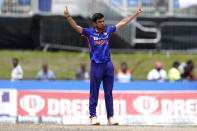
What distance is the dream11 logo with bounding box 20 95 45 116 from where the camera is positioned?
14.1 m

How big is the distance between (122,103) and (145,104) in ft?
2.19

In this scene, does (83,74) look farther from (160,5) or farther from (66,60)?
(160,5)

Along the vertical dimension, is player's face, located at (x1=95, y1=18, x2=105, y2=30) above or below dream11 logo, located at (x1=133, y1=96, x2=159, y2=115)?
above

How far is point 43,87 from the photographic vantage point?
48.1ft

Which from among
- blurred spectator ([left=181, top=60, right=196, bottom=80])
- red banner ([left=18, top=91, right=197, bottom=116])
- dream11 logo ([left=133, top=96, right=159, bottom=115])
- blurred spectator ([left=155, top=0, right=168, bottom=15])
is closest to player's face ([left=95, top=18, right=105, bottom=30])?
red banner ([left=18, top=91, right=197, bottom=116])

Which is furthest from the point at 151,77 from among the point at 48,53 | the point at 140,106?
the point at 48,53

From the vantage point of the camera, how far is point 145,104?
1395 centimetres

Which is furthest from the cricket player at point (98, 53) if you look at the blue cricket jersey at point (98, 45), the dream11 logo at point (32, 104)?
the dream11 logo at point (32, 104)

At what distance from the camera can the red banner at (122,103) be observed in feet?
45.4

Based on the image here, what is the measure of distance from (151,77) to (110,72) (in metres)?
6.31

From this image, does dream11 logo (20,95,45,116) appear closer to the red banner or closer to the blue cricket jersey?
the red banner

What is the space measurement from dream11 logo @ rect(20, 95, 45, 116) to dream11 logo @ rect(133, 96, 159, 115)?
9.00 feet

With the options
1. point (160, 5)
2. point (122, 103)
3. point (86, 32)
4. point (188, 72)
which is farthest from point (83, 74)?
point (86, 32)

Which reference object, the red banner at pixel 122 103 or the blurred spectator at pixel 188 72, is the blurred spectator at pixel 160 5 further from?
the red banner at pixel 122 103
